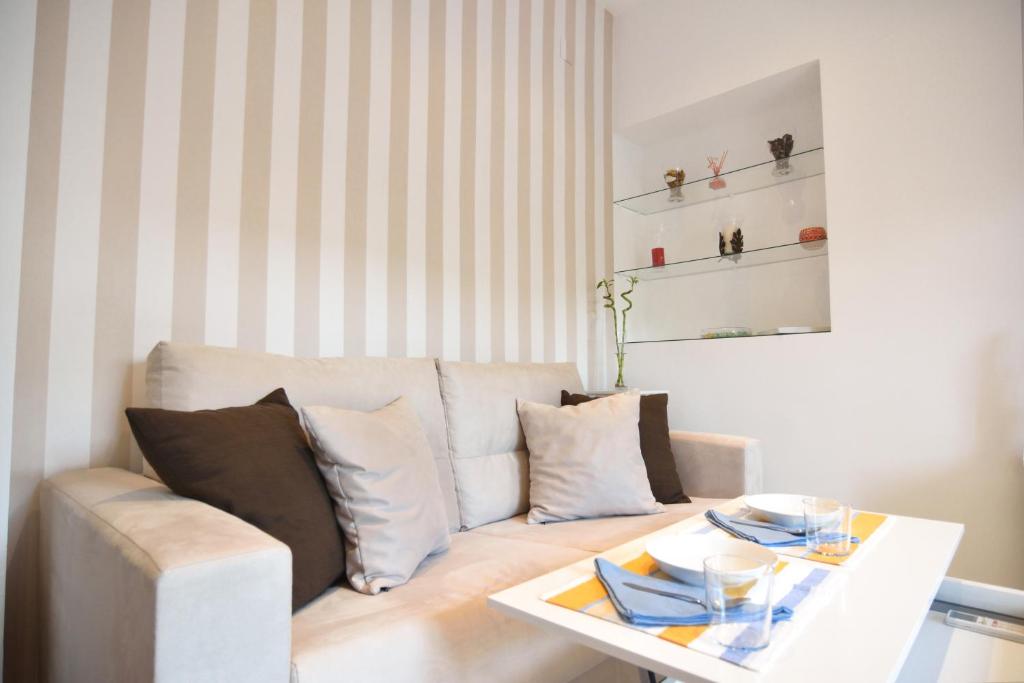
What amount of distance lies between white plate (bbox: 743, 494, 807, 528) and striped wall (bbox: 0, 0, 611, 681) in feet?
4.47

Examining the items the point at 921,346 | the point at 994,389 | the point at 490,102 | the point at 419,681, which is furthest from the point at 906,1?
the point at 419,681

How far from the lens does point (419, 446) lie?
1.51 m

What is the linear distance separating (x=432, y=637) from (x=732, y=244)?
2659mm

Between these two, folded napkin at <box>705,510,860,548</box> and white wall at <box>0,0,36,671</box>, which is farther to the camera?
white wall at <box>0,0,36,671</box>

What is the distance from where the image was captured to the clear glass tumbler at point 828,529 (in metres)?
1.10

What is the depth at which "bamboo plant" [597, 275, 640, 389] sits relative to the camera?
313 centimetres

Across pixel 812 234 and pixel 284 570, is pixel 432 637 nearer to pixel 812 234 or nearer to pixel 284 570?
pixel 284 570

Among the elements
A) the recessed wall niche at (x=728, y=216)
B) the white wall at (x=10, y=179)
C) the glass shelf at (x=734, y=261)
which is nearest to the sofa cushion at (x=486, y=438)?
the white wall at (x=10, y=179)

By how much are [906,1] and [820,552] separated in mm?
2488

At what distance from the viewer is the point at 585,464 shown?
6.33ft

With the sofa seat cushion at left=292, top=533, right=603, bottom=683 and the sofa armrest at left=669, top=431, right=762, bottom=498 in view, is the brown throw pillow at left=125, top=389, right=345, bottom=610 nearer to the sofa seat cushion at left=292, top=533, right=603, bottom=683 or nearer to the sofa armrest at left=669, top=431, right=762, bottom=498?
the sofa seat cushion at left=292, top=533, right=603, bottom=683

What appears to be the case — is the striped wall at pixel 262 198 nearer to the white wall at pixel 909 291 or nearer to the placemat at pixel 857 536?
the white wall at pixel 909 291

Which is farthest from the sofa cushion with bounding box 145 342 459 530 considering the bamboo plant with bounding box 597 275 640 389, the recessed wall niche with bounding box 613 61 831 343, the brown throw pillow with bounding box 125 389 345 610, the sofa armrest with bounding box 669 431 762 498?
the recessed wall niche with bounding box 613 61 831 343

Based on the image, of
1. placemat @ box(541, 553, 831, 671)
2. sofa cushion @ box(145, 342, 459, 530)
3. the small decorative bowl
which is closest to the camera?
placemat @ box(541, 553, 831, 671)
